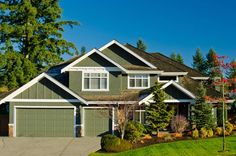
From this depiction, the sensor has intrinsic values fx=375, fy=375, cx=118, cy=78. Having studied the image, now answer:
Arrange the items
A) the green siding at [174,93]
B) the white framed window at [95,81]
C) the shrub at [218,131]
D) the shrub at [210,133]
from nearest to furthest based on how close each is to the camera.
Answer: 1. the shrub at [210,133]
2. the shrub at [218,131]
3. the green siding at [174,93]
4. the white framed window at [95,81]

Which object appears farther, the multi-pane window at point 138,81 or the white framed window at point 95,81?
the multi-pane window at point 138,81

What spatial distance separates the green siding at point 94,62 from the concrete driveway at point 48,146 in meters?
6.11

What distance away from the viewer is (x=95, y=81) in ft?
100

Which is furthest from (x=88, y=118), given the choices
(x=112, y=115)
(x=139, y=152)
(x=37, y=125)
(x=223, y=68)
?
(x=223, y=68)

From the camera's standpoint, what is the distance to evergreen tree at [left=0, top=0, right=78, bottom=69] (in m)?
40.0

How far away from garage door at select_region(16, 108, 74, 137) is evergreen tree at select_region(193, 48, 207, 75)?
64045mm

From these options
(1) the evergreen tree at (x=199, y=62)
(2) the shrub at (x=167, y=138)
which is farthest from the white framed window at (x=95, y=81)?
(1) the evergreen tree at (x=199, y=62)

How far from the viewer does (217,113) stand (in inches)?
1196

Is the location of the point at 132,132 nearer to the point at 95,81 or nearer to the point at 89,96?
the point at 89,96

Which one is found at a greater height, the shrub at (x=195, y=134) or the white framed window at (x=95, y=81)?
the white framed window at (x=95, y=81)

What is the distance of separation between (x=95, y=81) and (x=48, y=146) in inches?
339

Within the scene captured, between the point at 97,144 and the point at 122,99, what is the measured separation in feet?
18.6

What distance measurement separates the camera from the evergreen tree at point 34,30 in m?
40.0

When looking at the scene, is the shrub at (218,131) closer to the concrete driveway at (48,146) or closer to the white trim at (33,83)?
the concrete driveway at (48,146)
